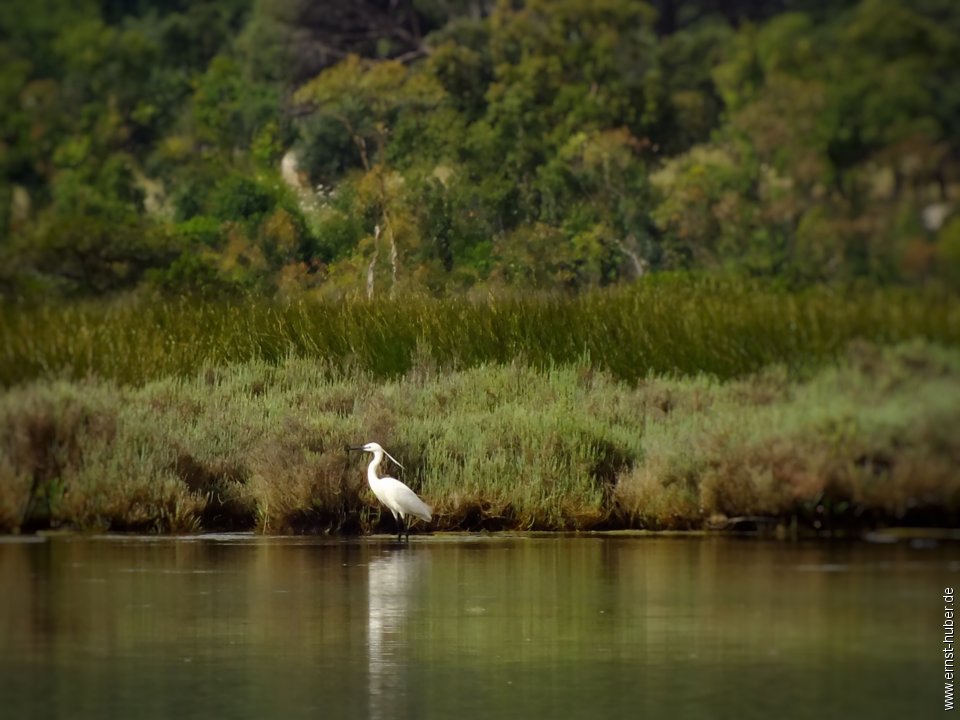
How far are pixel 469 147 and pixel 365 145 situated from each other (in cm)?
139

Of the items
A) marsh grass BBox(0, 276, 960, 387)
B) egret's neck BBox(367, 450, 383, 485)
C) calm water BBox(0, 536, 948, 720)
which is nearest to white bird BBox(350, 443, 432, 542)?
egret's neck BBox(367, 450, 383, 485)

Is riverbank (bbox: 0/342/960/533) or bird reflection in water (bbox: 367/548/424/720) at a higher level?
riverbank (bbox: 0/342/960/533)

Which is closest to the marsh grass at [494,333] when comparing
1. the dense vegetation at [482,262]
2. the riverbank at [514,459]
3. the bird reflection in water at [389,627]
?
the dense vegetation at [482,262]

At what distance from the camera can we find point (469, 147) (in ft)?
81.7

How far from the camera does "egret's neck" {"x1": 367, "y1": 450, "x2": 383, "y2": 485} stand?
12.3m

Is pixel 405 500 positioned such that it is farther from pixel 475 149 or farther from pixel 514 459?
pixel 475 149

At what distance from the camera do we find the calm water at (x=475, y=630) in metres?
7.67

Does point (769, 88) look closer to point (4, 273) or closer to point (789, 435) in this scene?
point (4, 273)

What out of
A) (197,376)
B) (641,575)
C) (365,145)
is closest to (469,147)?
(365,145)

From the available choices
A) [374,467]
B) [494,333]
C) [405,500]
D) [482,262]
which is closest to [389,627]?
[405,500]

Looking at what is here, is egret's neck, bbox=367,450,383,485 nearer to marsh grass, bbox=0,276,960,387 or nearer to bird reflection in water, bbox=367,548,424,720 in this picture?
bird reflection in water, bbox=367,548,424,720

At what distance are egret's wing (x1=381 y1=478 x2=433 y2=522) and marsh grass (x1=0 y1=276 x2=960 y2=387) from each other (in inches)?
197

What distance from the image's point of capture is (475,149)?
81.9 ft

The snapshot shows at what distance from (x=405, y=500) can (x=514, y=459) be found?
1.62 m
